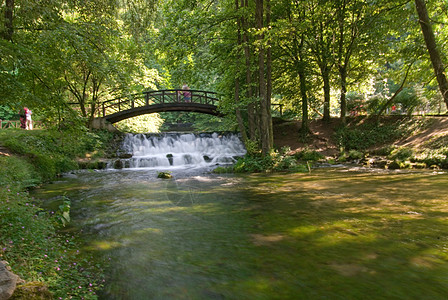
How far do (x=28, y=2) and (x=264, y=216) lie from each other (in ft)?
24.2

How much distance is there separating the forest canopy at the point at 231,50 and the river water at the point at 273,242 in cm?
345

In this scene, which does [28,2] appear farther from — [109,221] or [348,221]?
[348,221]

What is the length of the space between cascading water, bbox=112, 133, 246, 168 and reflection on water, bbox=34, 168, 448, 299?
368 inches

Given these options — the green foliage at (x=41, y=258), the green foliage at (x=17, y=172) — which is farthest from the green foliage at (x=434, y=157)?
the green foliage at (x=17, y=172)

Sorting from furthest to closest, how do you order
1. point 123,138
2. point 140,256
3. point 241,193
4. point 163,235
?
point 123,138
point 241,193
point 163,235
point 140,256

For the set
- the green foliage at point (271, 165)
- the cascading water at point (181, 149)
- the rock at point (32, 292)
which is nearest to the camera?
the rock at point (32, 292)

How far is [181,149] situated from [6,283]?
18.6 m

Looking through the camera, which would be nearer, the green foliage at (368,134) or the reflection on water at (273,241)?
the reflection on water at (273,241)

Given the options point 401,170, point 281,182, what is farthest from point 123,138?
point 401,170

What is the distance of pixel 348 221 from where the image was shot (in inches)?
207

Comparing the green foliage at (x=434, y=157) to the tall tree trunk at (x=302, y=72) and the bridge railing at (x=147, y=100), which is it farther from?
the bridge railing at (x=147, y=100)

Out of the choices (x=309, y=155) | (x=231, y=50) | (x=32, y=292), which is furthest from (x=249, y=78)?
(x=32, y=292)

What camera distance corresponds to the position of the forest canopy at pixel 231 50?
23.3 ft

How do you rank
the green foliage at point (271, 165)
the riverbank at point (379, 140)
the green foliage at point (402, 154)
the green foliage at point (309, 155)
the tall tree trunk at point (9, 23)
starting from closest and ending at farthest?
the tall tree trunk at point (9, 23) → the riverbank at point (379, 140) → the green foliage at point (271, 165) → the green foliage at point (402, 154) → the green foliage at point (309, 155)
